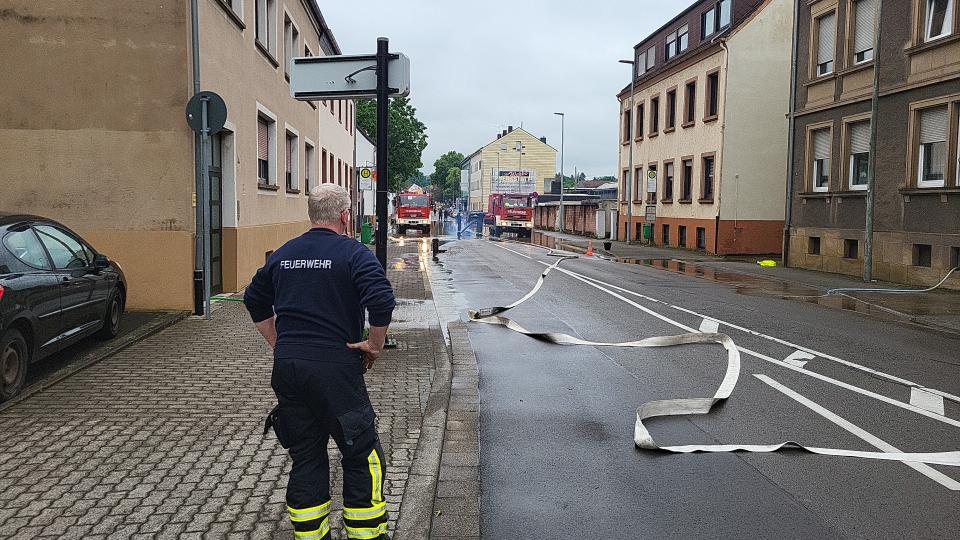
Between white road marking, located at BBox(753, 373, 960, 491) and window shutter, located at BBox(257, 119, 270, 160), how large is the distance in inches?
482

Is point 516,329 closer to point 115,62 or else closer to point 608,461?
point 608,461

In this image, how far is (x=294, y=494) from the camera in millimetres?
3590

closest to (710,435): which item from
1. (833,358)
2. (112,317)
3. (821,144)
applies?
(833,358)

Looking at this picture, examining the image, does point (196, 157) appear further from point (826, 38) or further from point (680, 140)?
point (680, 140)

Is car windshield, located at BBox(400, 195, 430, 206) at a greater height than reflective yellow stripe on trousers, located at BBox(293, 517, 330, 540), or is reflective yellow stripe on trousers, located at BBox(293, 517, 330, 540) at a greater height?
car windshield, located at BBox(400, 195, 430, 206)

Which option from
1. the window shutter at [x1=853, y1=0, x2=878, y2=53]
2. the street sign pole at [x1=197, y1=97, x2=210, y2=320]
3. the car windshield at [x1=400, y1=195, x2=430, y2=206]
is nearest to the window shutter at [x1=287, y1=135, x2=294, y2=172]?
the street sign pole at [x1=197, y1=97, x2=210, y2=320]

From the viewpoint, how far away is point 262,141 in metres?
17.2

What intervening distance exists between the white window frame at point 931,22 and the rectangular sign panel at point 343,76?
1469 centimetres

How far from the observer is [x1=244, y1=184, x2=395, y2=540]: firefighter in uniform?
11.7 ft

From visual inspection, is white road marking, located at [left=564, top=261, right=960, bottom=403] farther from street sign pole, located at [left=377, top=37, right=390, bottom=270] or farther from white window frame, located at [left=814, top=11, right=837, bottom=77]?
white window frame, located at [left=814, top=11, right=837, bottom=77]

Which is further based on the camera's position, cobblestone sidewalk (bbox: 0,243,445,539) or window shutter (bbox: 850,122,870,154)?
window shutter (bbox: 850,122,870,154)

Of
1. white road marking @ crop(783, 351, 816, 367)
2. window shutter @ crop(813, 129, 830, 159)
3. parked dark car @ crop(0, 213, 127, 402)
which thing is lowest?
white road marking @ crop(783, 351, 816, 367)

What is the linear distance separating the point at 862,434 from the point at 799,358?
308cm

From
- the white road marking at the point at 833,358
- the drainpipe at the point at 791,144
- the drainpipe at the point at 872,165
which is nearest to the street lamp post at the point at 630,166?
the drainpipe at the point at 791,144
